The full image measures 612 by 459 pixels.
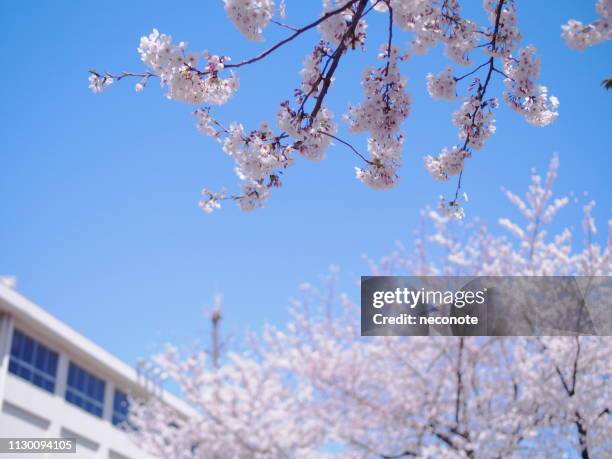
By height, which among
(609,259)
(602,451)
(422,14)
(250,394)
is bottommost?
(602,451)

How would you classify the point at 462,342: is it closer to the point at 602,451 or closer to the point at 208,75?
the point at 602,451

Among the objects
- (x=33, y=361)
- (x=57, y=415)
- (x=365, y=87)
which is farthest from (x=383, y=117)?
(x=57, y=415)

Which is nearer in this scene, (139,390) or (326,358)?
(326,358)

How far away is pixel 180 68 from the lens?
313 cm

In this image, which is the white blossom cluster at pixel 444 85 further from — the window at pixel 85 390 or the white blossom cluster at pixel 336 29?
the window at pixel 85 390

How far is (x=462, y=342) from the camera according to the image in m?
10.5

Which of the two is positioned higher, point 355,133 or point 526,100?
point 526,100

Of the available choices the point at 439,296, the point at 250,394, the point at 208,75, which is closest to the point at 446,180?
the point at 208,75

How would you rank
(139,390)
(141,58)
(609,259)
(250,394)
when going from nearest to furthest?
(141,58)
(609,259)
(250,394)
(139,390)

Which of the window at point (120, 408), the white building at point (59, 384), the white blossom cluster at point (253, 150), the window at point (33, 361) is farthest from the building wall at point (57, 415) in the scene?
the white blossom cluster at point (253, 150)

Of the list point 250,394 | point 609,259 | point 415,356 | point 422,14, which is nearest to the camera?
point 422,14

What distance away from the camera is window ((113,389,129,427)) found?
1983 cm

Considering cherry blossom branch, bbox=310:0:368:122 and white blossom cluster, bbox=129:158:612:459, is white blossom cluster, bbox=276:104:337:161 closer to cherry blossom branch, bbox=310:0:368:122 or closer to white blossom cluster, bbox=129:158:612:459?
cherry blossom branch, bbox=310:0:368:122

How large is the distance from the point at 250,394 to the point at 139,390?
268 inches
